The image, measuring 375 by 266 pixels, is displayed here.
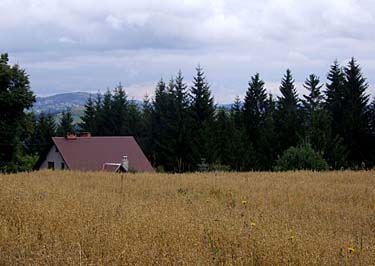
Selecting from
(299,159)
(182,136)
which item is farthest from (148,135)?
(299,159)

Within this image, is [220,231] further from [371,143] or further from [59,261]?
[371,143]

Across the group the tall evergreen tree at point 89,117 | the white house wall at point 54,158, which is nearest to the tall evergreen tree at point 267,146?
the white house wall at point 54,158

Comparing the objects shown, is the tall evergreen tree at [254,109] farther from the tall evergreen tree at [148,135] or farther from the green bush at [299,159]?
the green bush at [299,159]

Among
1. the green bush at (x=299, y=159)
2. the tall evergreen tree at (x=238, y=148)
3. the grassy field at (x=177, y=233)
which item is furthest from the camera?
the tall evergreen tree at (x=238, y=148)

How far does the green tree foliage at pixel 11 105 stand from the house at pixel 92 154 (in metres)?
3.89

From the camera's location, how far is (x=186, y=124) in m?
48.5

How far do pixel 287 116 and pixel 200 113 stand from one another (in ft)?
30.5

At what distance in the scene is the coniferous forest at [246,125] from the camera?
37.4 metres

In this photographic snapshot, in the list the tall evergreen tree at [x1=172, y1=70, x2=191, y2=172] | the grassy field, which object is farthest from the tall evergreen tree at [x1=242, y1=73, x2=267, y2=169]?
the grassy field

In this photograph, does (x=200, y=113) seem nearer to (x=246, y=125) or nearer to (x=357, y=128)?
(x=246, y=125)

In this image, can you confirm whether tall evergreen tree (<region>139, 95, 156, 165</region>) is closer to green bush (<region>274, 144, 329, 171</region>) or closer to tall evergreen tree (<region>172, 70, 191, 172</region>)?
tall evergreen tree (<region>172, 70, 191, 172</region>)

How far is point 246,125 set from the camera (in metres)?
49.6

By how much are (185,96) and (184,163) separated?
10.1 m

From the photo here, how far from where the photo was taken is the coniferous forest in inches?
1471
